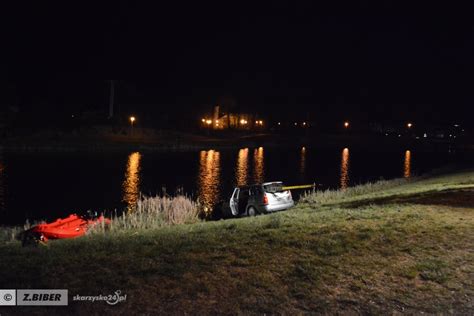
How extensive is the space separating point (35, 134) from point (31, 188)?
136 feet

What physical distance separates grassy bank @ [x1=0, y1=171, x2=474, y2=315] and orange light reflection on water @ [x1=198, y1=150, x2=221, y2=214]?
46.6 ft

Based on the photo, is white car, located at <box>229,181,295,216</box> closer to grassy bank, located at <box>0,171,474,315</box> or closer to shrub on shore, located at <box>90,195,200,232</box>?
shrub on shore, located at <box>90,195,200,232</box>

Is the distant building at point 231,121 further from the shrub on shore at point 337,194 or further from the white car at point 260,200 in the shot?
the white car at point 260,200

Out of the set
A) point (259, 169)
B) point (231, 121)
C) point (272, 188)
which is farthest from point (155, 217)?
point (231, 121)

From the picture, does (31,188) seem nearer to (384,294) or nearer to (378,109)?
(384,294)

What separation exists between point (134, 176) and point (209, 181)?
25.5 feet

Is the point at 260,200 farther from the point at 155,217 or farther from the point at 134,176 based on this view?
the point at 134,176

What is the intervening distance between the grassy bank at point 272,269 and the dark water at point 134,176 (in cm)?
1625

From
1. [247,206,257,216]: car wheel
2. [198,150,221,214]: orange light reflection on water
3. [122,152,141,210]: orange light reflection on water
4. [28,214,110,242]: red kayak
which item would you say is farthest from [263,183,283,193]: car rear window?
[122,152,141,210]: orange light reflection on water

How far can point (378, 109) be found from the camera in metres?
161

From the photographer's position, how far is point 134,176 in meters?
44.2

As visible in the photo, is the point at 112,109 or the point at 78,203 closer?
the point at 78,203

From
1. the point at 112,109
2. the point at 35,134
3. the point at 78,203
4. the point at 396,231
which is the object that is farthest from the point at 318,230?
the point at 112,109

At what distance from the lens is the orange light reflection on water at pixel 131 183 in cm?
3253
